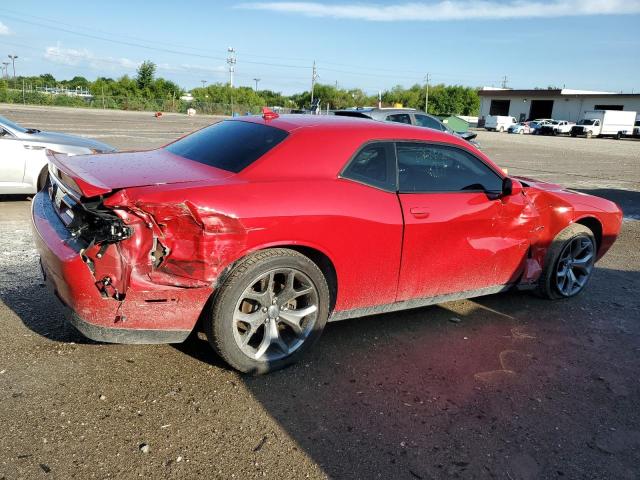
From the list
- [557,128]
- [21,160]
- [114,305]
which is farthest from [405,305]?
[557,128]

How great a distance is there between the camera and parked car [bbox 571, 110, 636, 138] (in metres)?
51.2

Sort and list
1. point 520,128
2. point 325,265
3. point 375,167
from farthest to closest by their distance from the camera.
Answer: point 520,128 → point 375,167 → point 325,265

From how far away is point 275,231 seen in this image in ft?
10.5

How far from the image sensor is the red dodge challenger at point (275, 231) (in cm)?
293

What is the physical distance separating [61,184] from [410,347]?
8.64 ft

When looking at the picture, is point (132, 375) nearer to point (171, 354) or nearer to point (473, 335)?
point (171, 354)

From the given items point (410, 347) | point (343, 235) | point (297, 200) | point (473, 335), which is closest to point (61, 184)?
point (297, 200)

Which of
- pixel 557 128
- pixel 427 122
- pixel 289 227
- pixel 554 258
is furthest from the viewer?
pixel 557 128

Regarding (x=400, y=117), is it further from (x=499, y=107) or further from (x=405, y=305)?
(x=499, y=107)

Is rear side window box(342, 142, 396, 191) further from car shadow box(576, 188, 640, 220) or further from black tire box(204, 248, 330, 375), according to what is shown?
car shadow box(576, 188, 640, 220)

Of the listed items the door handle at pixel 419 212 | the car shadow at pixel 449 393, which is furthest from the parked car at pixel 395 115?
the door handle at pixel 419 212

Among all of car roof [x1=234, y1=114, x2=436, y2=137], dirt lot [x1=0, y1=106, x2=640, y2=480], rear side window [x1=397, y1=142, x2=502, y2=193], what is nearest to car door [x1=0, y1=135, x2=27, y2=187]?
dirt lot [x1=0, y1=106, x2=640, y2=480]

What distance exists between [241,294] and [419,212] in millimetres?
1437

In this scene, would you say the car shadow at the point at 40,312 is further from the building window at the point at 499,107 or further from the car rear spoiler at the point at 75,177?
the building window at the point at 499,107
